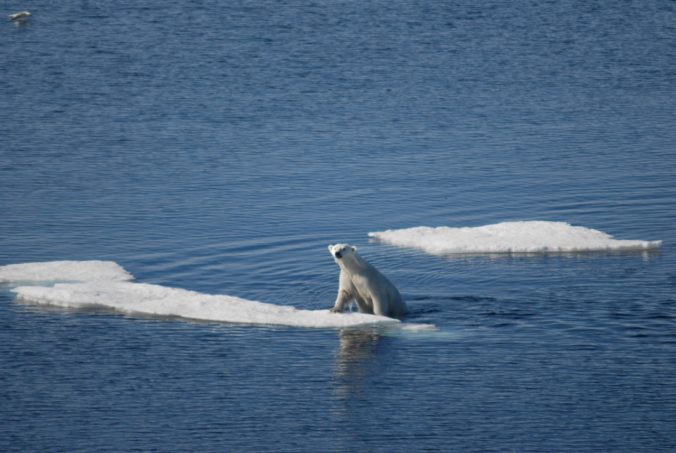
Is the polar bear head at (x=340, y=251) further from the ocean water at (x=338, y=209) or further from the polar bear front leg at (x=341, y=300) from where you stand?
the ocean water at (x=338, y=209)

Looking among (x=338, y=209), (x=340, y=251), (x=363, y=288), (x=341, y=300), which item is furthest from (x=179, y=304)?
(x=338, y=209)

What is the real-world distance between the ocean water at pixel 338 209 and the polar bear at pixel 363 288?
33 cm

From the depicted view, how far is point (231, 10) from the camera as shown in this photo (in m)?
44.3

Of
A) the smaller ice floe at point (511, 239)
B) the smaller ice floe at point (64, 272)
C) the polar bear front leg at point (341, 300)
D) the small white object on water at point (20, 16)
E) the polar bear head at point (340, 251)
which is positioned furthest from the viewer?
the small white object on water at point (20, 16)

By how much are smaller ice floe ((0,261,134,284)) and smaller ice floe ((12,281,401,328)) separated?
0.37 m

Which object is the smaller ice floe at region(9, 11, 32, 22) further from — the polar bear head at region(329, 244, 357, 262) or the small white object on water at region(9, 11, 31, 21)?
the polar bear head at region(329, 244, 357, 262)

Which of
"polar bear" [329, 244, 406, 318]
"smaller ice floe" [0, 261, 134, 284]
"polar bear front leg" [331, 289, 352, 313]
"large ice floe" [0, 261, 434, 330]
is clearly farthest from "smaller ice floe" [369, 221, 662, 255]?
"smaller ice floe" [0, 261, 134, 284]

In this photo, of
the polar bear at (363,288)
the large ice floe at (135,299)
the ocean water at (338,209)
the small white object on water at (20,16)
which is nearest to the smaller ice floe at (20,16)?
the small white object on water at (20,16)

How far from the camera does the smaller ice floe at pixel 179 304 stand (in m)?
16.4

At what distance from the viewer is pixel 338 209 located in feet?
76.4

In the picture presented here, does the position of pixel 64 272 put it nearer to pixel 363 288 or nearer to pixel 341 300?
pixel 341 300

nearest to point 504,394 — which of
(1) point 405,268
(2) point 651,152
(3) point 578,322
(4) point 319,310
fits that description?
(3) point 578,322

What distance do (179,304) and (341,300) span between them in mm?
2081

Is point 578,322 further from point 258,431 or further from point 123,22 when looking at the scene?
point 123,22
